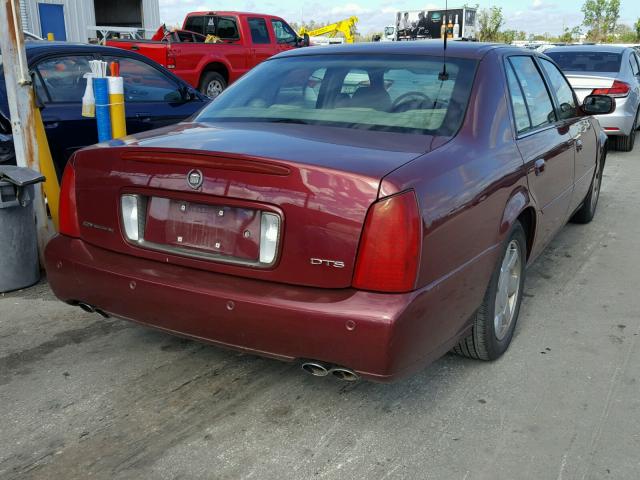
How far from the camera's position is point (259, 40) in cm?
1652

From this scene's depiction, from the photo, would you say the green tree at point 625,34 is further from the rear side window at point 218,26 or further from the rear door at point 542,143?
the rear door at point 542,143

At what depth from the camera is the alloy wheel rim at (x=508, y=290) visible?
347 centimetres

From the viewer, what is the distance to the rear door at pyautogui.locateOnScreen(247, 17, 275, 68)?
53.3ft

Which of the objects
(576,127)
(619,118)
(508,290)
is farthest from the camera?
(619,118)

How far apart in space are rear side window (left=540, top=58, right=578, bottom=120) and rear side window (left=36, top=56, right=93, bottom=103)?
157 inches

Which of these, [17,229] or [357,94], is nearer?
[357,94]

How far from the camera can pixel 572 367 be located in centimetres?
352

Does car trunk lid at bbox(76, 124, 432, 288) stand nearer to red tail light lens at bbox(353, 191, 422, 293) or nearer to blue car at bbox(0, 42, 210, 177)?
red tail light lens at bbox(353, 191, 422, 293)

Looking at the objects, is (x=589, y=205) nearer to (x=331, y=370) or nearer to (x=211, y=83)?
(x=331, y=370)

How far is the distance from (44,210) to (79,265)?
2.24m

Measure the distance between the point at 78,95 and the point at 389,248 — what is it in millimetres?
4595

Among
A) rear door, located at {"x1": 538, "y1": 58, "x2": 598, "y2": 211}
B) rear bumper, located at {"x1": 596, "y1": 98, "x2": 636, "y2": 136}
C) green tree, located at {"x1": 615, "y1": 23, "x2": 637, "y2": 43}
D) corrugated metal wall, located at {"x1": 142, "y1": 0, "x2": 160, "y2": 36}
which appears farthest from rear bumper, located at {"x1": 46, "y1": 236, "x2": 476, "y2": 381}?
green tree, located at {"x1": 615, "y1": 23, "x2": 637, "y2": 43}

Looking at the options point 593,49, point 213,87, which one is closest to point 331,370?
point 593,49

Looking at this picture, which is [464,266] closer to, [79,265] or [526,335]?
[526,335]
